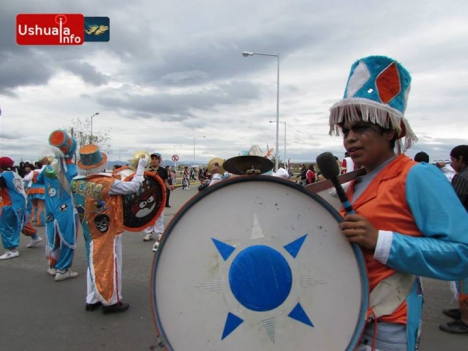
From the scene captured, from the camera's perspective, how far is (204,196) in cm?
122

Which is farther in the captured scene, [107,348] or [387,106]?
[107,348]

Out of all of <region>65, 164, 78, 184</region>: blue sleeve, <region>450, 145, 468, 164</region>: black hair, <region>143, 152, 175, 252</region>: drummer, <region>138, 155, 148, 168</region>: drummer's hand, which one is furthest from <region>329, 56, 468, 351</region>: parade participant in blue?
<region>143, 152, 175, 252</region>: drummer

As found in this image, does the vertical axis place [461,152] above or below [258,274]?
above

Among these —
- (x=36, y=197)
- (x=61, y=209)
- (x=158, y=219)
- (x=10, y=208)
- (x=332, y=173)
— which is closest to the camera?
(x=332, y=173)

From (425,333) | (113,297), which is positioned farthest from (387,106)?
(113,297)

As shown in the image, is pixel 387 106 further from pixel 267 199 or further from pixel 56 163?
pixel 56 163

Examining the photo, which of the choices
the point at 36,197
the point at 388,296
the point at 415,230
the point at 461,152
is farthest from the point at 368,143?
the point at 36,197

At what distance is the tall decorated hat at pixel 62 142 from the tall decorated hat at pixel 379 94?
182 inches

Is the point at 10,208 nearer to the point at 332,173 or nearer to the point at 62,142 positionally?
the point at 62,142

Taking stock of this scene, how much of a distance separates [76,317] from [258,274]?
3.62 metres

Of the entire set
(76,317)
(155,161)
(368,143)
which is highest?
(368,143)

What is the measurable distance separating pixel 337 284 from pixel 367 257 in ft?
0.58

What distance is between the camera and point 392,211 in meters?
1.30

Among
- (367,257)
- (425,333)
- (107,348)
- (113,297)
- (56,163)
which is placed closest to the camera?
(367,257)
